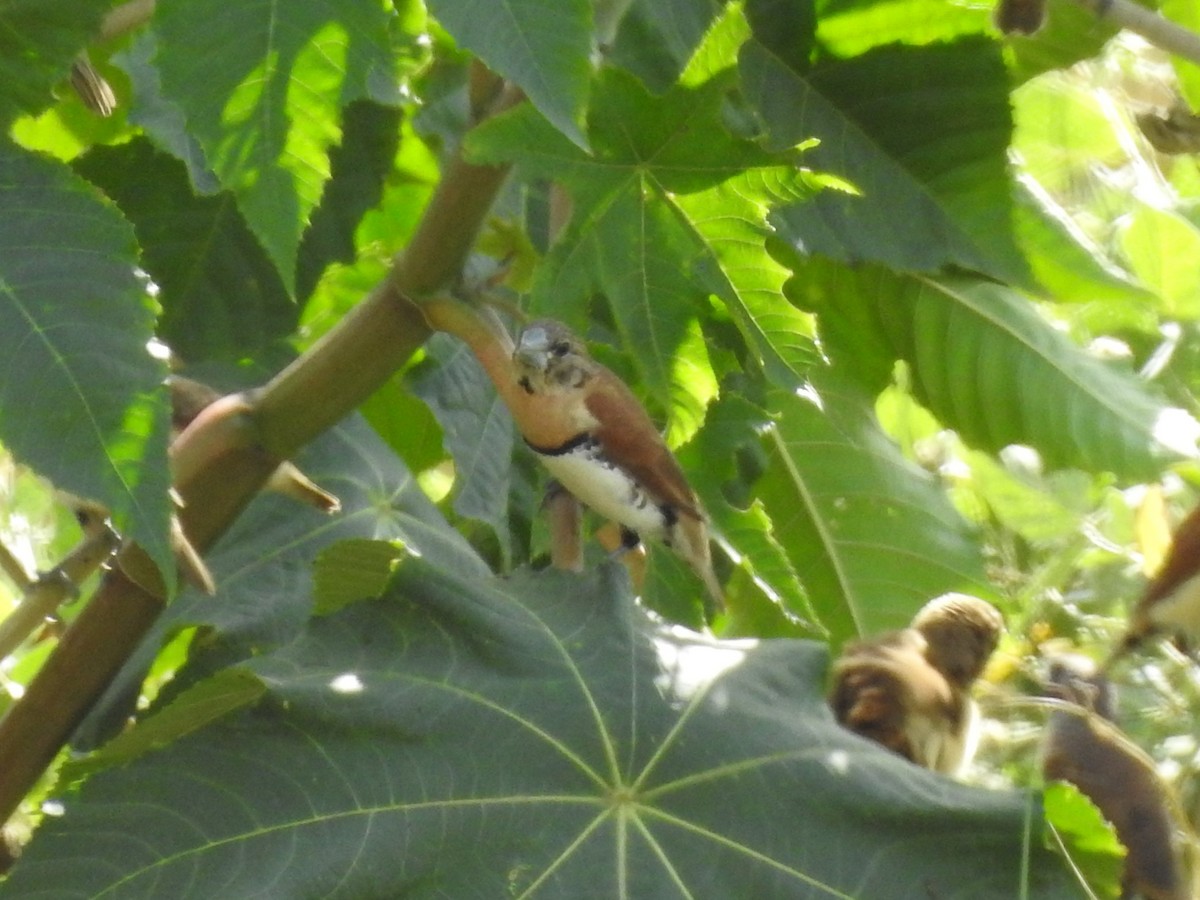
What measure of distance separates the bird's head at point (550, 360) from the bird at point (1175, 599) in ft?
2.26

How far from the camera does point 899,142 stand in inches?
50.8

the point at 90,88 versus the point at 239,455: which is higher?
the point at 90,88

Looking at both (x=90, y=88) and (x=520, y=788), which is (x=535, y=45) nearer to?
(x=520, y=788)

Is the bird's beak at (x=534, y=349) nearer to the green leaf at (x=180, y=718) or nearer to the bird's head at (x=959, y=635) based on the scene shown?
the green leaf at (x=180, y=718)

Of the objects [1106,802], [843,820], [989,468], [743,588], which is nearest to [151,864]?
[843,820]

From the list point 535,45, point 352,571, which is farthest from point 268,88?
point 352,571

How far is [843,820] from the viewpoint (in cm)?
97

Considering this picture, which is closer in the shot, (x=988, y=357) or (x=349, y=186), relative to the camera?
(x=349, y=186)

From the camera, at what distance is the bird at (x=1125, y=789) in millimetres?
1414

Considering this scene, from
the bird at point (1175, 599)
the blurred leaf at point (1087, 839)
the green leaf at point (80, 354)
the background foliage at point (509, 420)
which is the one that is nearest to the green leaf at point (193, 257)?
the background foliage at point (509, 420)

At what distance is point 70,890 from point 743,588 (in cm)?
80

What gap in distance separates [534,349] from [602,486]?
18cm

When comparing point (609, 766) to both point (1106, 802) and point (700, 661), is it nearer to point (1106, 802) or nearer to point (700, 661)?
point (700, 661)

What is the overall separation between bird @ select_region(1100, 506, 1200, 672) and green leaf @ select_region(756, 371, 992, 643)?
184 mm
